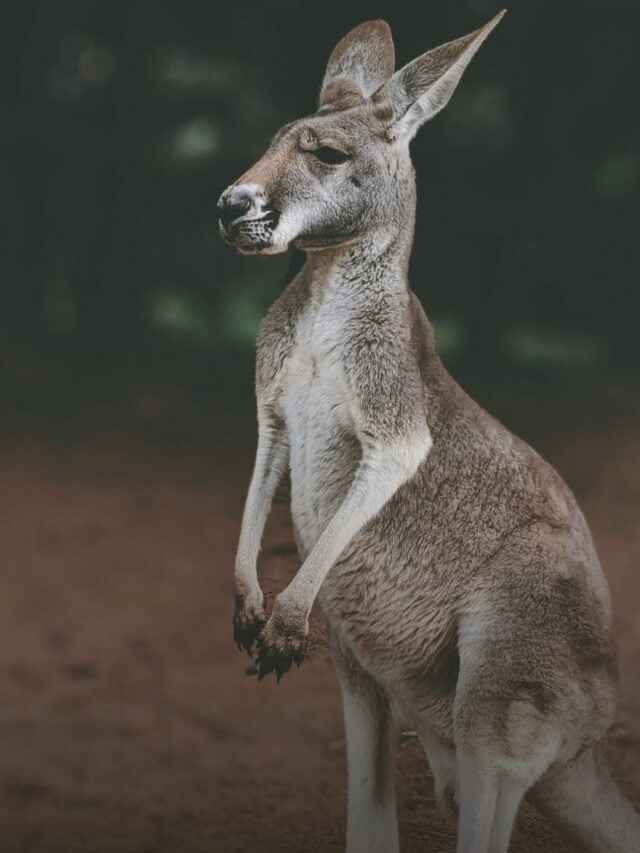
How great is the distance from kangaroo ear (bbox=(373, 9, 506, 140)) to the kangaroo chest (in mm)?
572

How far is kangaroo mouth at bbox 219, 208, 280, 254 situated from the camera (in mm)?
3316

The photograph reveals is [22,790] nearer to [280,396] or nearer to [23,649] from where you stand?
[23,649]

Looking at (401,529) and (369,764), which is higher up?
(401,529)

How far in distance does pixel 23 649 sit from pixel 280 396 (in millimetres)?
2158

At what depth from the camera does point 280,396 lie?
361cm

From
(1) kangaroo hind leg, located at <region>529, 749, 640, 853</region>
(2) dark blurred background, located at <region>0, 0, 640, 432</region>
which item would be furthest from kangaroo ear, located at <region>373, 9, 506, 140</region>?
(1) kangaroo hind leg, located at <region>529, 749, 640, 853</region>

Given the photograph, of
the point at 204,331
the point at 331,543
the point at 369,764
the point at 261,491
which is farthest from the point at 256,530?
the point at 204,331

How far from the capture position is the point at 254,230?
10.9 feet

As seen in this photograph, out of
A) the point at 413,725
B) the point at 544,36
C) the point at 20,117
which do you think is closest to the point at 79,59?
the point at 20,117

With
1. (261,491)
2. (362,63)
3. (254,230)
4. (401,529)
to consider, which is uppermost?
(362,63)

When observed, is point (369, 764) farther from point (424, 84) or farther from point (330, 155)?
point (424, 84)

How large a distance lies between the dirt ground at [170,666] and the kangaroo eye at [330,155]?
164 cm

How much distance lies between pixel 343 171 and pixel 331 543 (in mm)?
1062

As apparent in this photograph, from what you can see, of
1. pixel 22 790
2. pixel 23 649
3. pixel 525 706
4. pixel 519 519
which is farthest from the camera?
pixel 23 649
